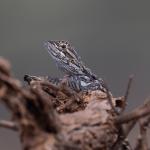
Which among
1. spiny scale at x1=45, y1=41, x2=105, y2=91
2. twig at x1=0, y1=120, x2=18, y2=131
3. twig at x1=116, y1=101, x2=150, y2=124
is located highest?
spiny scale at x1=45, y1=41, x2=105, y2=91

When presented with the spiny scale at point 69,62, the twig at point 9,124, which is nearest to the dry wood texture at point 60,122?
the twig at point 9,124

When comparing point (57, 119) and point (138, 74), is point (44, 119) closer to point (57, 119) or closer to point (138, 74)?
point (57, 119)

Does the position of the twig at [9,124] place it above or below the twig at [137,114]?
below

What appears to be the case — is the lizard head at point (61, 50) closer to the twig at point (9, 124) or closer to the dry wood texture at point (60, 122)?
the dry wood texture at point (60, 122)

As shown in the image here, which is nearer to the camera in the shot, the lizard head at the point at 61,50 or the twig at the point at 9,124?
the twig at the point at 9,124

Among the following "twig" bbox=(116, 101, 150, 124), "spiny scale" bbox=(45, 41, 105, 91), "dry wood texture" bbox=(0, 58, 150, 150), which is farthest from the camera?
"spiny scale" bbox=(45, 41, 105, 91)

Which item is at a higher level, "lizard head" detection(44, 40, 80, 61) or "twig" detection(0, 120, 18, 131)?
"lizard head" detection(44, 40, 80, 61)

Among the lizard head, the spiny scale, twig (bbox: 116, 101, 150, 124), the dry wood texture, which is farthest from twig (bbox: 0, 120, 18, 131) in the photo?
the lizard head

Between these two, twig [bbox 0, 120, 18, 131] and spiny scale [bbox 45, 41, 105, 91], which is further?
spiny scale [bbox 45, 41, 105, 91]

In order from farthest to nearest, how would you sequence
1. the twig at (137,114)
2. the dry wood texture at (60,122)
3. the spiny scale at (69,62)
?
the spiny scale at (69,62) < the twig at (137,114) < the dry wood texture at (60,122)

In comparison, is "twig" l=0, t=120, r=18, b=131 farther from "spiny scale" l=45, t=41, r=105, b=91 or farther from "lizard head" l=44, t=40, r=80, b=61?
"lizard head" l=44, t=40, r=80, b=61

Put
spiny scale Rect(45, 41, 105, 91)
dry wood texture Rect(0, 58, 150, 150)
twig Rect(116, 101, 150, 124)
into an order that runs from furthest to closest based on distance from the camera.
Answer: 1. spiny scale Rect(45, 41, 105, 91)
2. twig Rect(116, 101, 150, 124)
3. dry wood texture Rect(0, 58, 150, 150)

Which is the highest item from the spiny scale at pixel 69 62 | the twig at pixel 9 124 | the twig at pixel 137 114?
the spiny scale at pixel 69 62
